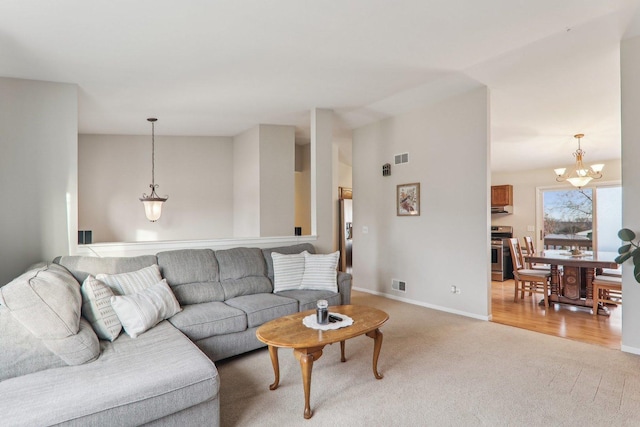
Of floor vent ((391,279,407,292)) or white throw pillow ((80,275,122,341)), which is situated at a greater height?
white throw pillow ((80,275,122,341))

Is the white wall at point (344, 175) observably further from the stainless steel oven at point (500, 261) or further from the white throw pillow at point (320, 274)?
the white throw pillow at point (320, 274)

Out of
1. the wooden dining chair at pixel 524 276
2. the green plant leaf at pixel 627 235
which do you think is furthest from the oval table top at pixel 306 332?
the wooden dining chair at pixel 524 276

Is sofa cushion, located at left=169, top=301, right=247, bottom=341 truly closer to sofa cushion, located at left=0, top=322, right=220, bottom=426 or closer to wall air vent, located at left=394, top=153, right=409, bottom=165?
sofa cushion, located at left=0, top=322, right=220, bottom=426

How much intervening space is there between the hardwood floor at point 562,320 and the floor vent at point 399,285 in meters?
1.19

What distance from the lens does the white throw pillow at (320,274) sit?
3832mm

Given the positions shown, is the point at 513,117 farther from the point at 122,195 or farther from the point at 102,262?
the point at 122,195

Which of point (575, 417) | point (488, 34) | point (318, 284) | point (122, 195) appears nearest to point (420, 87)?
point (488, 34)

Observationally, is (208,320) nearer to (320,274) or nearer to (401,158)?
(320,274)

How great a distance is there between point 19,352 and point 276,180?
397cm

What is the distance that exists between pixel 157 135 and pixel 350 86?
12.0ft

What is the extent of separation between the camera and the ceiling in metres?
2.45

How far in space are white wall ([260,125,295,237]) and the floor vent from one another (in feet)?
6.04

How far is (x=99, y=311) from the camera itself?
8.05 feet

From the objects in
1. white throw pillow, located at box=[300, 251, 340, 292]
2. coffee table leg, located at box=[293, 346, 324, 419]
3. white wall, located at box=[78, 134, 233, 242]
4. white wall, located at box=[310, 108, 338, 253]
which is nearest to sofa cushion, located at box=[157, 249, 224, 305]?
white throw pillow, located at box=[300, 251, 340, 292]
